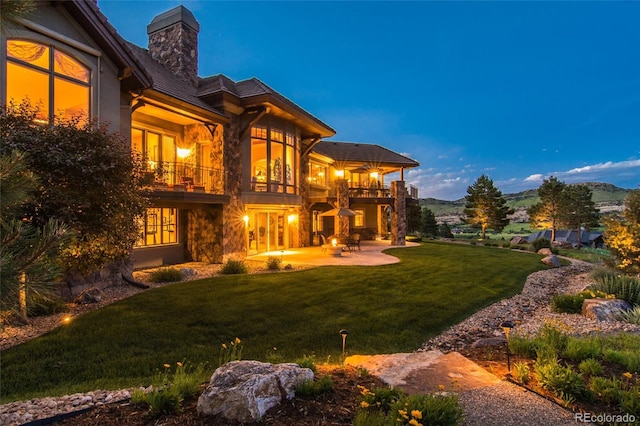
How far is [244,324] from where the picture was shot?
6773mm

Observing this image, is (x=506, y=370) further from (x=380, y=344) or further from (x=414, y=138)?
(x=414, y=138)

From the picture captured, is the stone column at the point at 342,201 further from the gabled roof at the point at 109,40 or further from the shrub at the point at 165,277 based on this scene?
the gabled roof at the point at 109,40

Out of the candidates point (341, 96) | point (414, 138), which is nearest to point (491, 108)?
point (414, 138)

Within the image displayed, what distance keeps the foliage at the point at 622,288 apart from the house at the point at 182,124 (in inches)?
A: 499

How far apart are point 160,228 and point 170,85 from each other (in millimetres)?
5681

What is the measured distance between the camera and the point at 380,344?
6.30m

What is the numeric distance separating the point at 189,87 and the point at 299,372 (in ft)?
46.9

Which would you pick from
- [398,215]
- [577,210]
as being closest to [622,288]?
[398,215]

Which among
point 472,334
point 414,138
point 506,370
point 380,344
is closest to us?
point 506,370

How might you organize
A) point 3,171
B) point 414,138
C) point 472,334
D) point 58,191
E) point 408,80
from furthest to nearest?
point 414,138 → point 408,80 → point 472,334 → point 58,191 → point 3,171

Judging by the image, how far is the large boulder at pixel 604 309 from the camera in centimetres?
756

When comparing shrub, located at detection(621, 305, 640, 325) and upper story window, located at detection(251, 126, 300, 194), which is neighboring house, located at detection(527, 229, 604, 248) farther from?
shrub, located at detection(621, 305, 640, 325)

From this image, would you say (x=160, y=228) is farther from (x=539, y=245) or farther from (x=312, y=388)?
(x=539, y=245)

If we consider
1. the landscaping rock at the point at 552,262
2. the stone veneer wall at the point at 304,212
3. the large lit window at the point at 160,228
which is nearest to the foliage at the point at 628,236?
the landscaping rock at the point at 552,262
